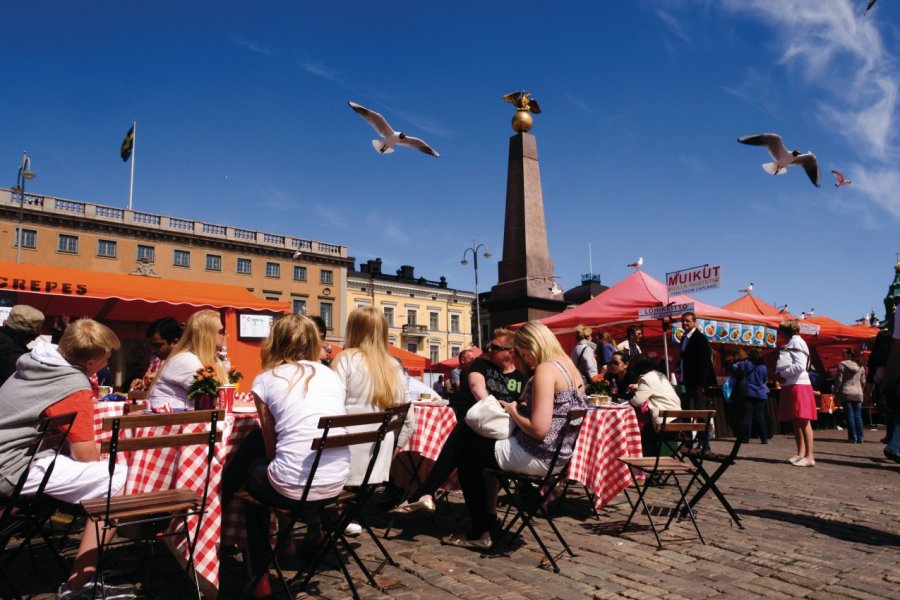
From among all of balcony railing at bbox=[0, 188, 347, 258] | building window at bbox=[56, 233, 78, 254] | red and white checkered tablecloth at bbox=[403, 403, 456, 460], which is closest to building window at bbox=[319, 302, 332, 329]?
balcony railing at bbox=[0, 188, 347, 258]

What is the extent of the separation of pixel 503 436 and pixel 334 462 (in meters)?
1.26

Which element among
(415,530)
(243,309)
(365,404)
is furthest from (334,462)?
(243,309)

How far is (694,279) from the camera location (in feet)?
31.0

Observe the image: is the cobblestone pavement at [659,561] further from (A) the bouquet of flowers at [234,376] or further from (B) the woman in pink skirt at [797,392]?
(B) the woman in pink skirt at [797,392]

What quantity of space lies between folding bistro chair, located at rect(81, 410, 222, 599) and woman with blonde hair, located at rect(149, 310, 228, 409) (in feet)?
3.15

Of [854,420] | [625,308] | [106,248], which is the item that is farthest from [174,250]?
[854,420]

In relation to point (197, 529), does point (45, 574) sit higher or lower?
lower

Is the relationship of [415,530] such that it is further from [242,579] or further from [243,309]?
[243,309]

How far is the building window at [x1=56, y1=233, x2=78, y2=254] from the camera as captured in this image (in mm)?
40188

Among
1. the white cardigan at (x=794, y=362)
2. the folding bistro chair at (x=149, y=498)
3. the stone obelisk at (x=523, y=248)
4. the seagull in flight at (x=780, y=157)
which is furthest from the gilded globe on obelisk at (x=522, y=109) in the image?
the folding bistro chair at (x=149, y=498)

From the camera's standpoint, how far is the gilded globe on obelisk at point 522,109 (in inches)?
558

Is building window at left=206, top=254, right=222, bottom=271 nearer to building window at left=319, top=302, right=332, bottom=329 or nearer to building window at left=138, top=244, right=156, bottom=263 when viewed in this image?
building window at left=138, top=244, right=156, bottom=263

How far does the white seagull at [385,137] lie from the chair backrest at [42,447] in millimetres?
9328

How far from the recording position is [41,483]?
2.73 m
